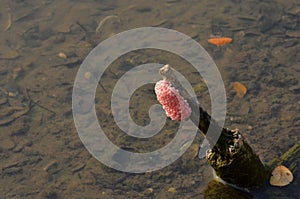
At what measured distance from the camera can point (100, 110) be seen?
16.4ft

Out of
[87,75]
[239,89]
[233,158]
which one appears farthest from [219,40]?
[233,158]

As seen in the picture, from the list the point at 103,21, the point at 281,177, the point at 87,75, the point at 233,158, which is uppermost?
the point at 233,158

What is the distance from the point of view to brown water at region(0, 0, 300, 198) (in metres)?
4.17

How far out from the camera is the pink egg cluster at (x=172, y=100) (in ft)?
8.49

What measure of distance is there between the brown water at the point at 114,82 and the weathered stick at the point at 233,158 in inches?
17.4

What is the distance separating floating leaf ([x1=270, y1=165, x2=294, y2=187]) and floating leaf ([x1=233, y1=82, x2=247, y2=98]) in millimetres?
1444

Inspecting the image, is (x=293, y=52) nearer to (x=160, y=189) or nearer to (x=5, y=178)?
(x=160, y=189)

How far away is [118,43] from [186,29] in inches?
36.7

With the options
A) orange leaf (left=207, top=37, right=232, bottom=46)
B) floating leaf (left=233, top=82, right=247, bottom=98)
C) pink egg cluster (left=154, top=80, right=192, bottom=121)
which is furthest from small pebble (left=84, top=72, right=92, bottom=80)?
pink egg cluster (left=154, top=80, right=192, bottom=121)

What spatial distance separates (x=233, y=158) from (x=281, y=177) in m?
0.68

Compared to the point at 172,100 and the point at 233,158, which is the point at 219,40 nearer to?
the point at 233,158

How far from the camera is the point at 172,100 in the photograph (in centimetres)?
262

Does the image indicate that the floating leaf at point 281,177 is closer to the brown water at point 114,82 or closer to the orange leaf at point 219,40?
the brown water at point 114,82

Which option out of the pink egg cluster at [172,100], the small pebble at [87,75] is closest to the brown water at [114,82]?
the small pebble at [87,75]
